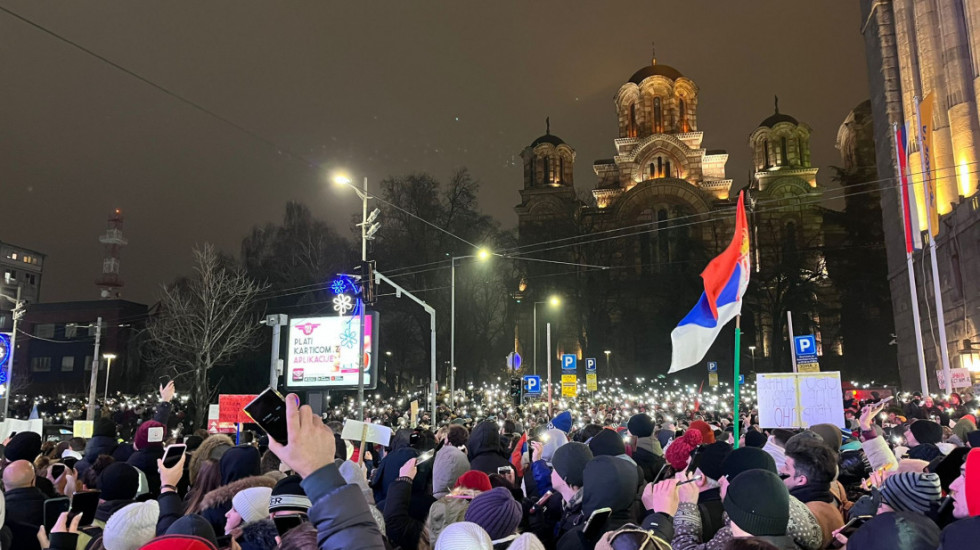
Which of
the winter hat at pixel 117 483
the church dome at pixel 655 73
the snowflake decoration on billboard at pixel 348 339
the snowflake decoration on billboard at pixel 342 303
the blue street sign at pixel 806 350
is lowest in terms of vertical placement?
the winter hat at pixel 117 483

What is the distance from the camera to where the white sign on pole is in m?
8.75

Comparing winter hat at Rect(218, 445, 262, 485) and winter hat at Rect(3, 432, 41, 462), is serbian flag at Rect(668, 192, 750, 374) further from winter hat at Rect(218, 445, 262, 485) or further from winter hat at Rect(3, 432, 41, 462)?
winter hat at Rect(3, 432, 41, 462)

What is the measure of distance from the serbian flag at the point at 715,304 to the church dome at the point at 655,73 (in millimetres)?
67952

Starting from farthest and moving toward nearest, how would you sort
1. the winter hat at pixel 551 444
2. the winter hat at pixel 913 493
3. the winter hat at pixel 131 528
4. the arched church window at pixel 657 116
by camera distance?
the arched church window at pixel 657 116
the winter hat at pixel 551 444
the winter hat at pixel 913 493
the winter hat at pixel 131 528

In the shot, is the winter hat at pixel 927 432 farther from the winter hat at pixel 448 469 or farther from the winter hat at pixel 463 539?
the winter hat at pixel 463 539

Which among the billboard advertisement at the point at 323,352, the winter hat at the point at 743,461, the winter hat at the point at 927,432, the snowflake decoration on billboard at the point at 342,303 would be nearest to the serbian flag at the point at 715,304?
the winter hat at the point at 927,432

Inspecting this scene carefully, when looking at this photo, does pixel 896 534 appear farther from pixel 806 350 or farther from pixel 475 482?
pixel 806 350

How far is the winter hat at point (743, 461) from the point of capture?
13.5ft

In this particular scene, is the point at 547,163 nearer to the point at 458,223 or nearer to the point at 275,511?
the point at 458,223

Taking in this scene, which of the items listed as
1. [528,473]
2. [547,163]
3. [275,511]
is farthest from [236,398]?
[547,163]

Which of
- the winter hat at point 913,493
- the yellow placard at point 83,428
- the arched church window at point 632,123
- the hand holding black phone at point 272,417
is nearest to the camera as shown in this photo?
the hand holding black phone at point 272,417

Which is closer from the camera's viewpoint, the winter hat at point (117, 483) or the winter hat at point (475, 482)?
the winter hat at point (475, 482)

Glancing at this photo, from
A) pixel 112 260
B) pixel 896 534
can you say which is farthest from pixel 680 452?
pixel 112 260

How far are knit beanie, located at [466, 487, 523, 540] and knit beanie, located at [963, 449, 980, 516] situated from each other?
203 cm
